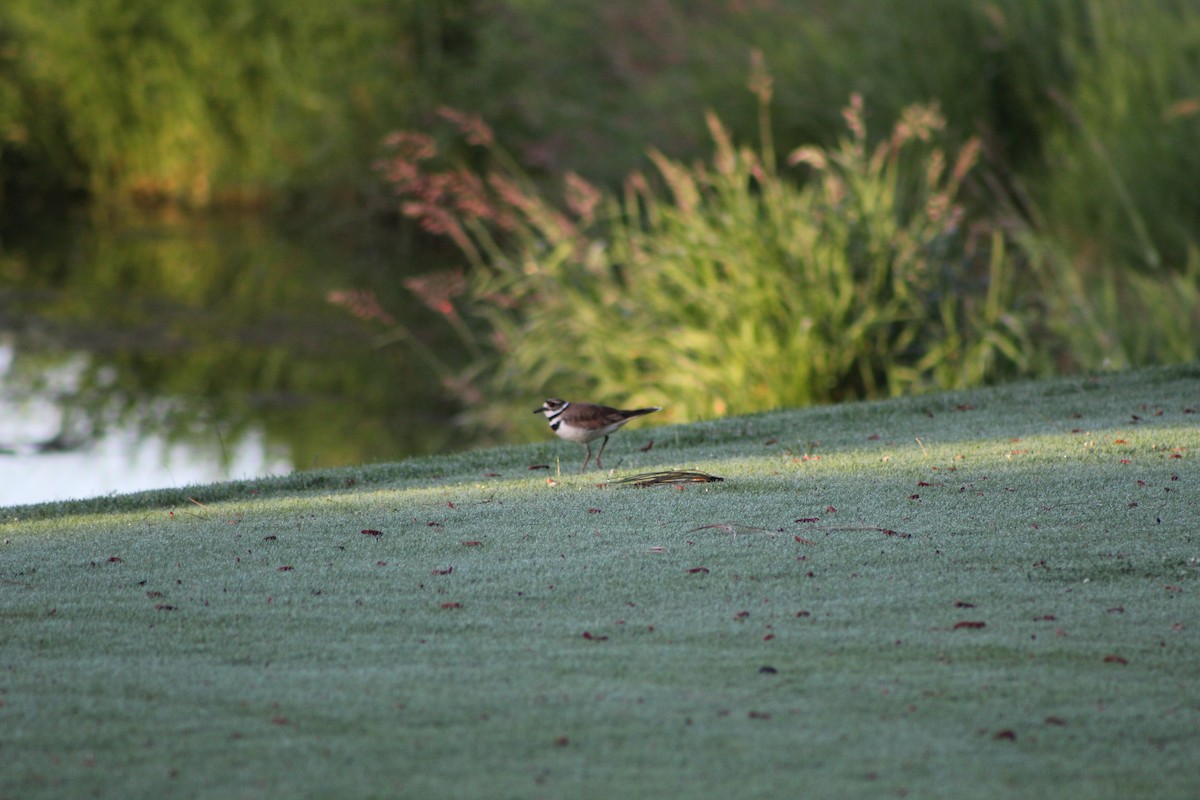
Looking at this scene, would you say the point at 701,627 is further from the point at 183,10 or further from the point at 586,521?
the point at 183,10

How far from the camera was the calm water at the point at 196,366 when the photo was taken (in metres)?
7.86

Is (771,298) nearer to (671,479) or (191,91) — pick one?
(671,479)

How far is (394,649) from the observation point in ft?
9.29

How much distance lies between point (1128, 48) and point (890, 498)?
21.2 feet

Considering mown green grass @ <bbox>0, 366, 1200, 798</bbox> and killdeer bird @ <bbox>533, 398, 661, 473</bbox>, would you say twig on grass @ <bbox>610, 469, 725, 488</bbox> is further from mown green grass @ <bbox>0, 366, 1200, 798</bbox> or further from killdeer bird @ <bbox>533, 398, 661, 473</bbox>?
killdeer bird @ <bbox>533, 398, 661, 473</bbox>

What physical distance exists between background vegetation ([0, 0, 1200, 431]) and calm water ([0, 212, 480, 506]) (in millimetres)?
787

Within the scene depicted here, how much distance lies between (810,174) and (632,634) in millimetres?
7944

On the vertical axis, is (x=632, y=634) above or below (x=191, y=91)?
below

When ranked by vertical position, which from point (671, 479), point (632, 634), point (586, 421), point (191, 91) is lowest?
point (632, 634)

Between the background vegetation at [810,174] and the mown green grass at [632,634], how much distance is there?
2928mm

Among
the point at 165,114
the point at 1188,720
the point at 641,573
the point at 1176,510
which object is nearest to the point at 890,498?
the point at 1176,510

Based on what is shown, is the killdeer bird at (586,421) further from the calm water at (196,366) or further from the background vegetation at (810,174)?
the background vegetation at (810,174)

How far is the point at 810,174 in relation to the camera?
10430 mm

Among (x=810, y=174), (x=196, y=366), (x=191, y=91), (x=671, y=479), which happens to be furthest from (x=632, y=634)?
(x=191, y=91)
